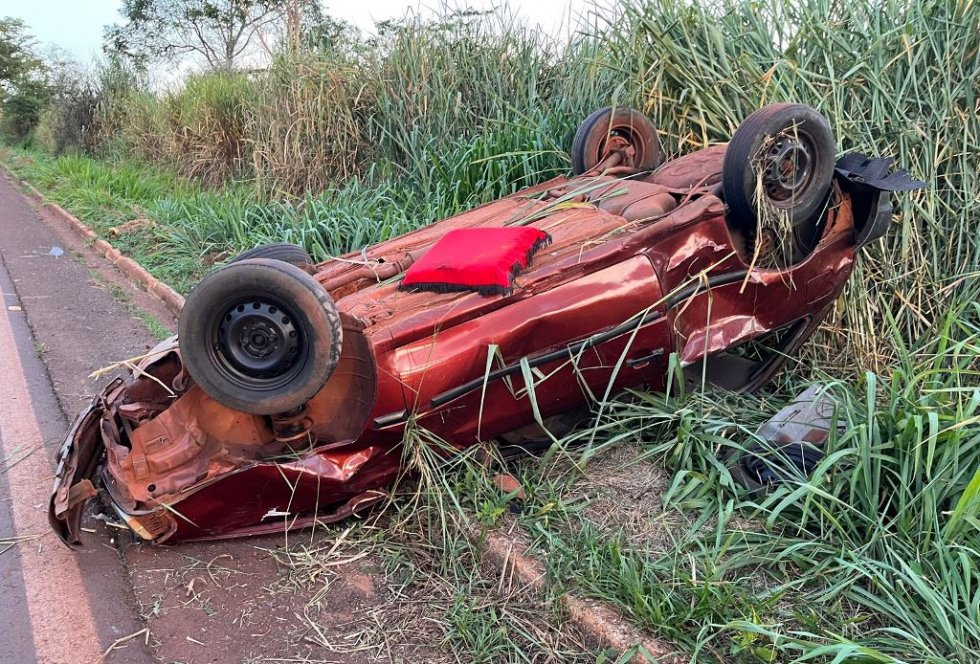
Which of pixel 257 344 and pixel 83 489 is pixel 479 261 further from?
pixel 83 489

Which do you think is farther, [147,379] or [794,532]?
[147,379]

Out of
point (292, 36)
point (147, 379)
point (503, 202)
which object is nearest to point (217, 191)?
point (292, 36)

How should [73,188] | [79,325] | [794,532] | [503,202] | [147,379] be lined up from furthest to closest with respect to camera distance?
[73,188], [79,325], [503,202], [147,379], [794,532]

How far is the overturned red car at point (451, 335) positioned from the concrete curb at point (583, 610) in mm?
462

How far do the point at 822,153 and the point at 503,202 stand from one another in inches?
67.5

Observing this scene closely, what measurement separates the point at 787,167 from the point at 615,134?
4.55ft

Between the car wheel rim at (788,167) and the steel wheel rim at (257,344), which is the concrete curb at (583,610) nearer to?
the steel wheel rim at (257,344)

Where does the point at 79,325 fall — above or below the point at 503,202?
below

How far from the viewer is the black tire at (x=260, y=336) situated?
109 inches

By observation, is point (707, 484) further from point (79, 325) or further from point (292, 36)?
point (292, 36)

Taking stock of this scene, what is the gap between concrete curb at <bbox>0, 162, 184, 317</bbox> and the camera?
6.58m

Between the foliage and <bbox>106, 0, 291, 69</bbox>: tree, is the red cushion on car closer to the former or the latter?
the foliage

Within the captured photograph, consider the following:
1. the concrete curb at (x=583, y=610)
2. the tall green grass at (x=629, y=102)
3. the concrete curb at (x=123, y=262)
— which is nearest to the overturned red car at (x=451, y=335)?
the concrete curb at (x=583, y=610)

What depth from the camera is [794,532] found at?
2795 mm
